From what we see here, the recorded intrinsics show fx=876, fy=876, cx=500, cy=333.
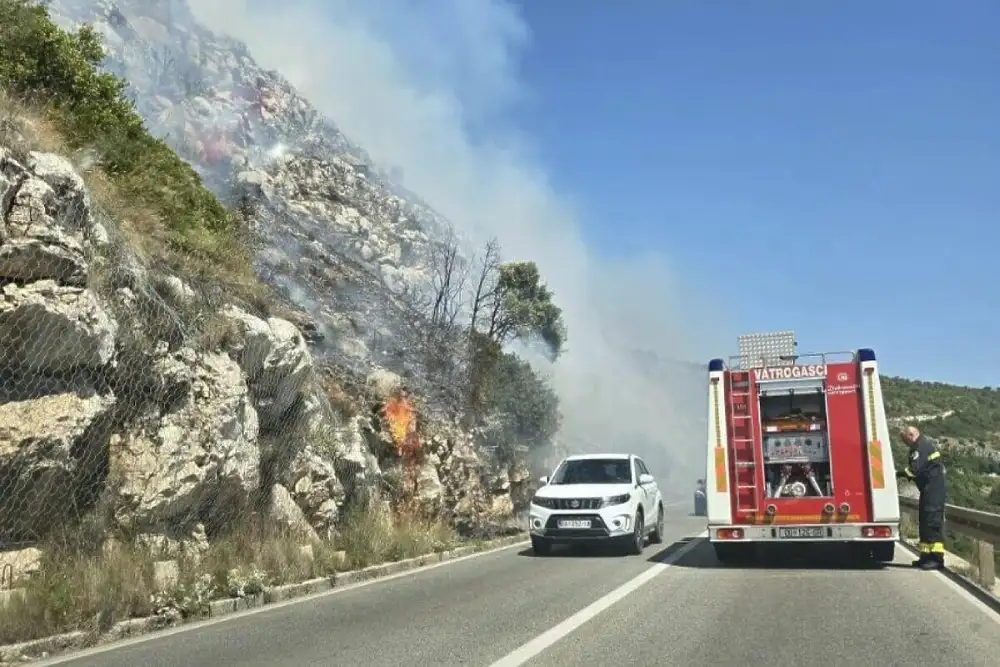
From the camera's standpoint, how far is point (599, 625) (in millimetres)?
8031

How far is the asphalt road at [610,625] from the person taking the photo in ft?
21.9

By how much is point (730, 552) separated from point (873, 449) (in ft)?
8.83

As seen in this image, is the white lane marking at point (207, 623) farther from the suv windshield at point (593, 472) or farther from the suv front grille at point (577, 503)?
the suv windshield at point (593, 472)

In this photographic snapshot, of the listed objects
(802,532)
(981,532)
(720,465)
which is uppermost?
(720,465)

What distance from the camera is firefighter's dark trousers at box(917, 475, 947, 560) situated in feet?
39.4

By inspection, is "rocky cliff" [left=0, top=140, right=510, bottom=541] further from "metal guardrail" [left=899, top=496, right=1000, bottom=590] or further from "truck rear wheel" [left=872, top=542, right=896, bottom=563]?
"metal guardrail" [left=899, top=496, right=1000, bottom=590]

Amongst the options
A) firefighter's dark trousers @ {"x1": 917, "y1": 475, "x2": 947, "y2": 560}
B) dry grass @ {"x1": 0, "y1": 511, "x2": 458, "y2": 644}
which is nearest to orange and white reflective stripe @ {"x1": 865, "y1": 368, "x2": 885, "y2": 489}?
firefighter's dark trousers @ {"x1": 917, "y1": 475, "x2": 947, "y2": 560}

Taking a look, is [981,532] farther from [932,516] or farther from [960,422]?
[960,422]

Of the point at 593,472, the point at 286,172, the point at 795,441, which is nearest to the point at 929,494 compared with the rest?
the point at 795,441

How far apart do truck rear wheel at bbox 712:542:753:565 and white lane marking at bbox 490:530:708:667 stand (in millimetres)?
798

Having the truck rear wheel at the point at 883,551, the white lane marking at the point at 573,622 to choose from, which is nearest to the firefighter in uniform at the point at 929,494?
the truck rear wheel at the point at 883,551

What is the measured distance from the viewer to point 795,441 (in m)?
13.1

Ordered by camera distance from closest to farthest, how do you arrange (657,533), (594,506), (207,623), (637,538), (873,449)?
(207,623)
(873,449)
(594,506)
(637,538)
(657,533)

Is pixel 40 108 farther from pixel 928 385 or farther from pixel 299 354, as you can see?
pixel 928 385
